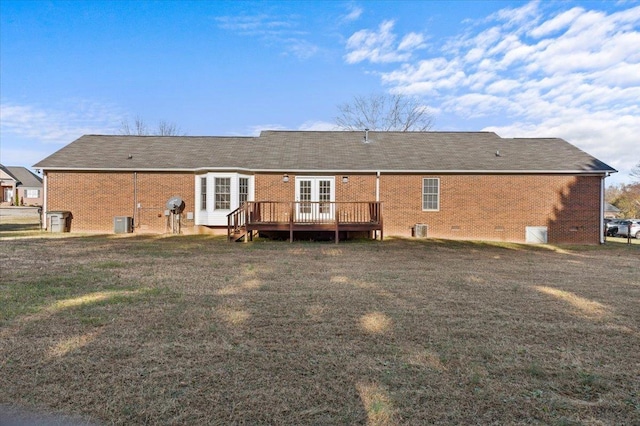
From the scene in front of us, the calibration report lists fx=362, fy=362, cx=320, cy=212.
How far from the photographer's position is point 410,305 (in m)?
5.03

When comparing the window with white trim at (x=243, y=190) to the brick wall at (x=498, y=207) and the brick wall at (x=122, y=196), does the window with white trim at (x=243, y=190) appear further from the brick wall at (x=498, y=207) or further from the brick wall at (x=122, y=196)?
the brick wall at (x=498, y=207)

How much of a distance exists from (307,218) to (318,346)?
1123 centimetres

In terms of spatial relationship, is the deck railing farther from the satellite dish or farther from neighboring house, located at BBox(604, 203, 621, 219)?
neighboring house, located at BBox(604, 203, 621, 219)

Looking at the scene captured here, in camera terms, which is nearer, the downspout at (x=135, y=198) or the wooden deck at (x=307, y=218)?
the wooden deck at (x=307, y=218)

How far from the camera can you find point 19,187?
4603 centimetres

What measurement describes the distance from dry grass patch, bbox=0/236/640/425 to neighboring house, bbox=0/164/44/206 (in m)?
46.7

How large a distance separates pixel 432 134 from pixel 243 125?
2173cm

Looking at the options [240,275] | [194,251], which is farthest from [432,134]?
[240,275]

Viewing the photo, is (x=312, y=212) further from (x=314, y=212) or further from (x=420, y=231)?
(x=420, y=231)

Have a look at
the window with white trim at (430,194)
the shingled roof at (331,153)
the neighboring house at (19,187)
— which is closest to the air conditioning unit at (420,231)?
the window with white trim at (430,194)

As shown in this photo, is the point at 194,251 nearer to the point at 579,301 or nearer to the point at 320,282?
the point at 320,282

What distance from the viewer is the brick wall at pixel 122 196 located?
15.3m

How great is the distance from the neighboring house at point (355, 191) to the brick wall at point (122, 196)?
42 millimetres

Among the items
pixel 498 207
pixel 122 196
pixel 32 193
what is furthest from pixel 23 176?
pixel 498 207
